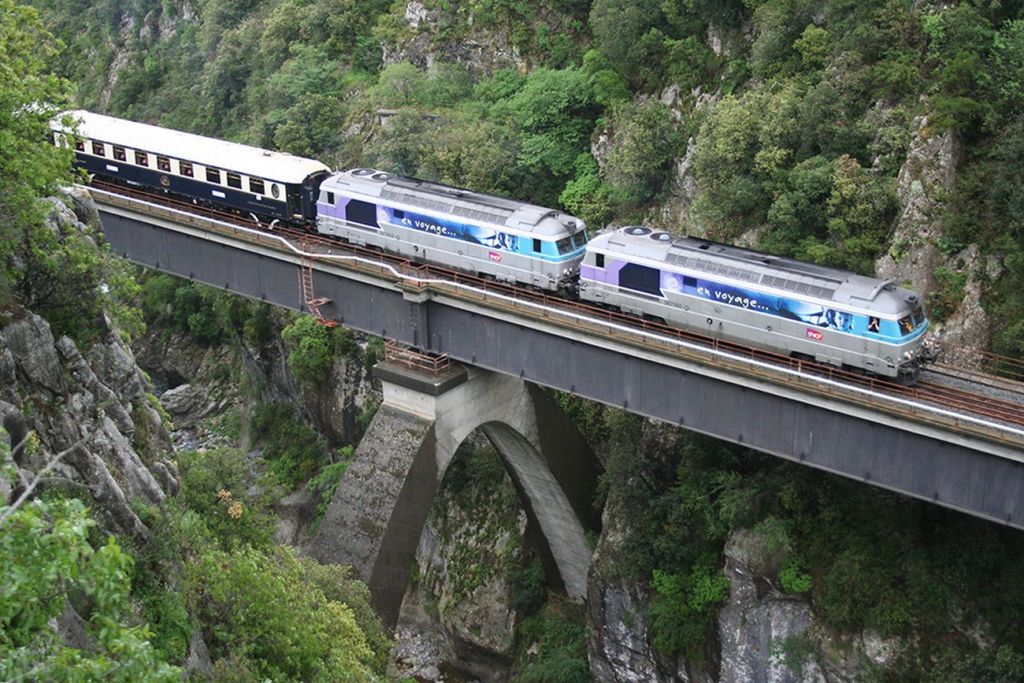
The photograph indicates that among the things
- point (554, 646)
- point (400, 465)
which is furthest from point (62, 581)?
point (554, 646)

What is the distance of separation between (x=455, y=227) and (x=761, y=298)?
11605 millimetres

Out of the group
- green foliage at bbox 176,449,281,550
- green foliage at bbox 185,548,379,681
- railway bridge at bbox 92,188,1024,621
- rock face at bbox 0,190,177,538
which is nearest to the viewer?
rock face at bbox 0,190,177,538

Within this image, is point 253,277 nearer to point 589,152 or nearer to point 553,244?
point 553,244

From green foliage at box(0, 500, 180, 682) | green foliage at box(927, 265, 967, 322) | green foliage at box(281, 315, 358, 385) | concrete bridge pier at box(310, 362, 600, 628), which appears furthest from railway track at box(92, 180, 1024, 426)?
green foliage at box(0, 500, 180, 682)

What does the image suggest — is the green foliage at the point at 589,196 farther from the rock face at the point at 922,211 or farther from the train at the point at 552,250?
the rock face at the point at 922,211

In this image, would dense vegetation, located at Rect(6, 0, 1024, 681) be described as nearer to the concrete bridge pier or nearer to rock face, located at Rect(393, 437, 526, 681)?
rock face, located at Rect(393, 437, 526, 681)

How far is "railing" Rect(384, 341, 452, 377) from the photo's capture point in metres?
41.0

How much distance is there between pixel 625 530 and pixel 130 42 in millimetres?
71503

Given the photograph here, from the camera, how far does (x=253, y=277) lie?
150 ft

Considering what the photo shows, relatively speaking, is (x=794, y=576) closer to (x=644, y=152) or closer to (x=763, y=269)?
(x=763, y=269)

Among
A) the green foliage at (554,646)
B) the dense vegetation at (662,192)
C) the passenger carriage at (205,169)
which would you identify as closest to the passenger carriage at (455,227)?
the passenger carriage at (205,169)

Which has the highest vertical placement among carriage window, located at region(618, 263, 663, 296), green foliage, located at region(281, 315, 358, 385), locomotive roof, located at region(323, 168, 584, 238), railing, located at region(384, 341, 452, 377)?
locomotive roof, located at region(323, 168, 584, 238)

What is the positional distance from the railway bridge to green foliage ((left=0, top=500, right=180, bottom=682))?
23959 millimetres

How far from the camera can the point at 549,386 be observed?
39469mm
